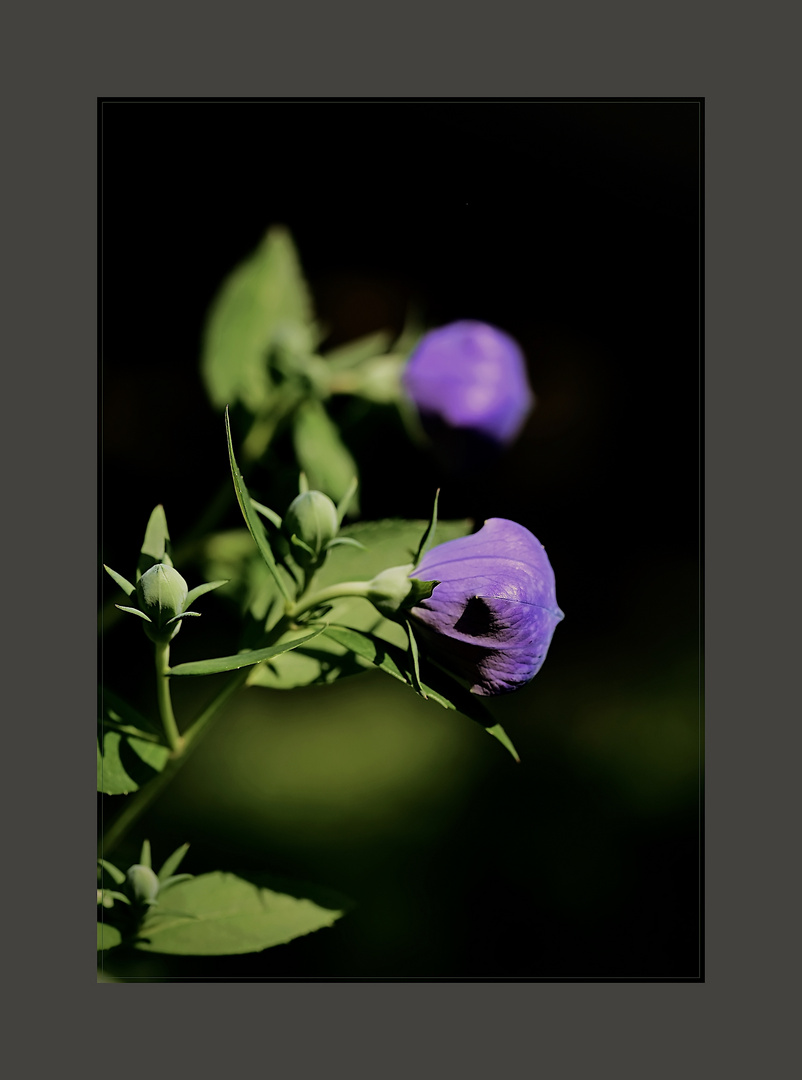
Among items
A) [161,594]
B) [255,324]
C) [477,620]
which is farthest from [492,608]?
[255,324]

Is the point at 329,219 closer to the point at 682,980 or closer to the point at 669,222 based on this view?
the point at 669,222

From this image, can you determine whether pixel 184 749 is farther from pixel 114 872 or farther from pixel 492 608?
pixel 492 608

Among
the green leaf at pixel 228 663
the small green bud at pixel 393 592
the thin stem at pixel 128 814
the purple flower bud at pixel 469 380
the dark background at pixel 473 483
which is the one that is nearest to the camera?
the green leaf at pixel 228 663

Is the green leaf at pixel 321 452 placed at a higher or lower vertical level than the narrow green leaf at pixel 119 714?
higher

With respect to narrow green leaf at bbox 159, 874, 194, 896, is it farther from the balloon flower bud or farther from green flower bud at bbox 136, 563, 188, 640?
the balloon flower bud

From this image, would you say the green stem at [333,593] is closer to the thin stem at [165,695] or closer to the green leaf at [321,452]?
the thin stem at [165,695]

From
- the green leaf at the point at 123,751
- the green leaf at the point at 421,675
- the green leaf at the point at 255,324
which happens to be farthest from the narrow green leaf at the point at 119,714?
the green leaf at the point at 255,324

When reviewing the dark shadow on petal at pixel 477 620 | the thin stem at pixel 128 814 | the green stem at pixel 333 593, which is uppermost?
the green stem at pixel 333 593
